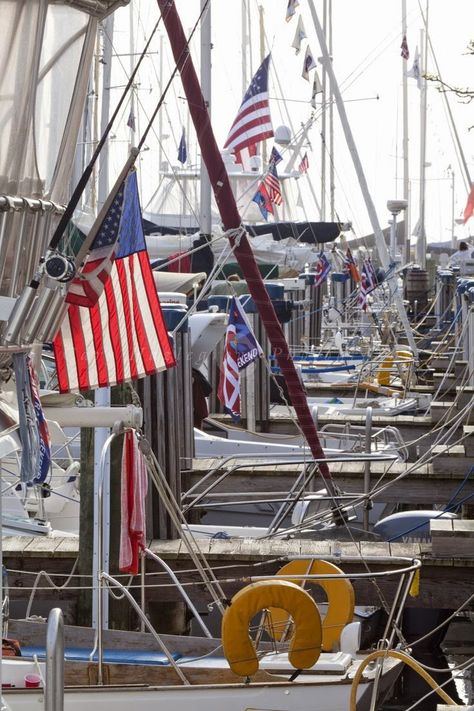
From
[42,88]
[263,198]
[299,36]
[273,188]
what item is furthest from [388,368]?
[42,88]

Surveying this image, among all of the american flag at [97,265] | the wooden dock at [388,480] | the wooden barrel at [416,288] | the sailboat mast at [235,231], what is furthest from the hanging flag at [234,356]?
the wooden barrel at [416,288]

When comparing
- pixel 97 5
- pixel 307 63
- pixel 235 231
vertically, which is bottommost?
pixel 235 231

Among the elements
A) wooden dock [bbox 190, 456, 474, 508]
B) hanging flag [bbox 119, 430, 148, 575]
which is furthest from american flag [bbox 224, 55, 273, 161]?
hanging flag [bbox 119, 430, 148, 575]

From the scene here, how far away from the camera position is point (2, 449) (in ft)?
13.3

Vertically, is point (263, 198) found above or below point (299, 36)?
below

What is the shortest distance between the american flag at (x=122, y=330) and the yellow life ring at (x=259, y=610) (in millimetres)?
1860

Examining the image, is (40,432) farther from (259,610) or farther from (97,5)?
(259,610)

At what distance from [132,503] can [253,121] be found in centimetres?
1455

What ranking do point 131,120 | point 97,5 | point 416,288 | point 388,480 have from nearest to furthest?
1. point 97,5
2. point 388,480
3. point 131,120
4. point 416,288

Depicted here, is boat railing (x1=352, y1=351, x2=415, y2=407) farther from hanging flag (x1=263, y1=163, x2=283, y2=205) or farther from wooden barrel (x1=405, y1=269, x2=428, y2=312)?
wooden barrel (x1=405, y1=269, x2=428, y2=312)

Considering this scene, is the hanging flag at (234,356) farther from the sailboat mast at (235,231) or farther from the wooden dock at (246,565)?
the wooden dock at (246,565)

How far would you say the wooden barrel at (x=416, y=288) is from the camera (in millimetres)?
46906

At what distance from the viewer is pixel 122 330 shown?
629 centimetres

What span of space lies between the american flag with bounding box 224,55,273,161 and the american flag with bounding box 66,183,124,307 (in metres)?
17.2
